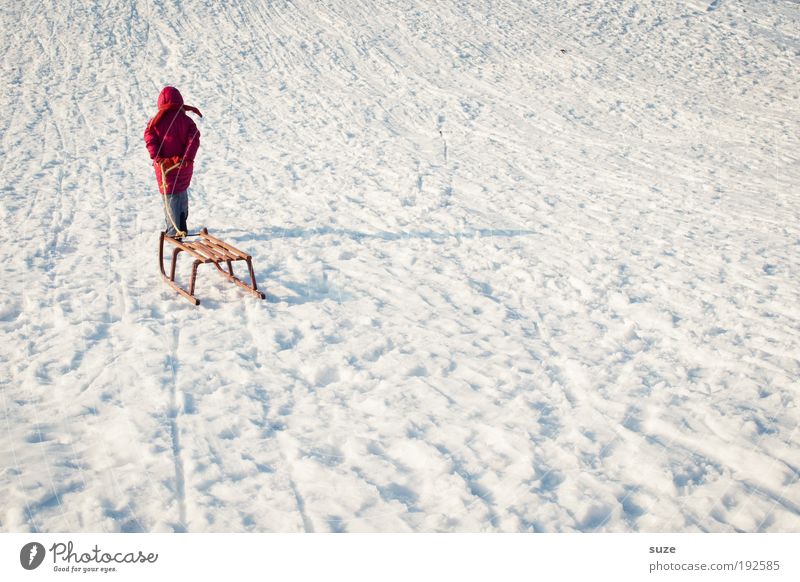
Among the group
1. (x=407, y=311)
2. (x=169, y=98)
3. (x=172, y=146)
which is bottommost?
(x=407, y=311)

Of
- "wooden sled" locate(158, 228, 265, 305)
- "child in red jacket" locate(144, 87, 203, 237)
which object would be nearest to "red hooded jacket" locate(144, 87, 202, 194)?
"child in red jacket" locate(144, 87, 203, 237)

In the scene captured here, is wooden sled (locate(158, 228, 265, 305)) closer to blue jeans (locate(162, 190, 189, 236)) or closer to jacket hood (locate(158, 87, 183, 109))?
blue jeans (locate(162, 190, 189, 236))

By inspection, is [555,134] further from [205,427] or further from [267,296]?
[205,427]

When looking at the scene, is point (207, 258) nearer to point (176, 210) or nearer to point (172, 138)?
point (176, 210)

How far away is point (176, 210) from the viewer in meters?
6.52

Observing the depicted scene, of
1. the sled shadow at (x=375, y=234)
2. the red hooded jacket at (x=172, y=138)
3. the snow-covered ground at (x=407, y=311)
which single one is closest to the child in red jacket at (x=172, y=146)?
the red hooded jacket at (x=172, y=138)

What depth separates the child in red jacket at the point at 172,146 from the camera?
19.8 ft

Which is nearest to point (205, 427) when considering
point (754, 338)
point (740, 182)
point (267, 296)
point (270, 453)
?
point (270, 453)

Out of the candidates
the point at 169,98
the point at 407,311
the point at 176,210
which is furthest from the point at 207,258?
the point at 407,311

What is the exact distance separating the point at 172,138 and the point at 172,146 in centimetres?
8

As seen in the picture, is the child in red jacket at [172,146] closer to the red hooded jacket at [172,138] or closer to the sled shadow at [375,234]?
the red hooded jacket at [172,138]

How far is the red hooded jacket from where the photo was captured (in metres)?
6.02

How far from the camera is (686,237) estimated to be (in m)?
7.23
